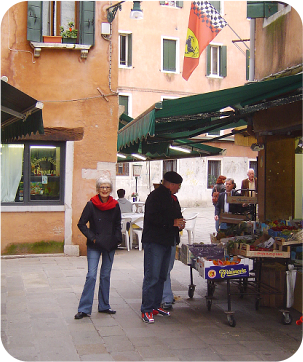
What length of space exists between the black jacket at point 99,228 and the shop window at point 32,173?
4385 millimetres

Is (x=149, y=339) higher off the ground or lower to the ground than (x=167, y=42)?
lower

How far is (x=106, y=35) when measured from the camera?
998 centimetres

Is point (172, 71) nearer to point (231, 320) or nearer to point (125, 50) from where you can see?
point (125, 50)

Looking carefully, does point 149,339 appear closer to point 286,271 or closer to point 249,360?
point 249,360

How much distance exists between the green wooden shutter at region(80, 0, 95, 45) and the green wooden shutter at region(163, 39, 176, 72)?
642 inches

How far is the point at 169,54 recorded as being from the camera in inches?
1016

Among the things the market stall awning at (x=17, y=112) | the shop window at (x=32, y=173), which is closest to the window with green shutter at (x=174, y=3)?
the shop window at (x=32, y=173)

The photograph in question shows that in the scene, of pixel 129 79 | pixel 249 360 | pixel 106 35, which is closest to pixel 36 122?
pixel 249 360

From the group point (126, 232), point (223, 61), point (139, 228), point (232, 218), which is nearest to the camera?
point (232, 218)

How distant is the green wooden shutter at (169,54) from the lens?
84.4 feet

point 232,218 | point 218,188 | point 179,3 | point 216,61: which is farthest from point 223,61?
point 232,218

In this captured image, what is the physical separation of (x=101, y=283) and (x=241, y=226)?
241 centimetres

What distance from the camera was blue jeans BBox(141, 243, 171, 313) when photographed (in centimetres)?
540

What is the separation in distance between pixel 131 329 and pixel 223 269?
4.03ft
